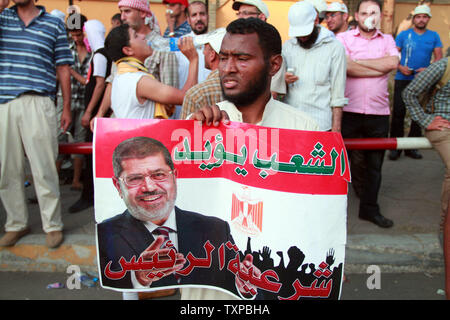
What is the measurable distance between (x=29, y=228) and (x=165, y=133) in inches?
105

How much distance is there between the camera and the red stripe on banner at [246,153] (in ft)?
6.06

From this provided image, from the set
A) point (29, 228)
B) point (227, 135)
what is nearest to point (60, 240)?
point (29, 228)

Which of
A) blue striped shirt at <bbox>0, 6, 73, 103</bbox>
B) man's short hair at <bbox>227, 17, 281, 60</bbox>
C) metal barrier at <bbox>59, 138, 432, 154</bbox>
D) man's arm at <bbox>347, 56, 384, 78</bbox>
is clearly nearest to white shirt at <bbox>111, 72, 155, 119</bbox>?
metal barrier at <bbox>59, 138, 432, 154</bbox>

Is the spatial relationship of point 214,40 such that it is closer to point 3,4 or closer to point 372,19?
point 3,4

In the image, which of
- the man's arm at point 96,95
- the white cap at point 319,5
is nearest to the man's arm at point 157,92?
the man's arm at point 96,95

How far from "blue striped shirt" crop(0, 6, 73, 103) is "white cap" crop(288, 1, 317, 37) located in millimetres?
2066

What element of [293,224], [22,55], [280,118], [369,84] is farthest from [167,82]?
[293,224]

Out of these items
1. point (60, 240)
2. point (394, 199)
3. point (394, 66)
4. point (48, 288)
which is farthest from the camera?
point (394, 199)

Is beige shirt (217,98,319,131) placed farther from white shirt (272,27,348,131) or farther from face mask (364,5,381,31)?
face mask (364,5,381,31)

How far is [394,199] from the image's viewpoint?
201 inches

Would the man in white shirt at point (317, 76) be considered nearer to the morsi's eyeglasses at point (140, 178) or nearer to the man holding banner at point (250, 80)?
the man holding banner at point (250, 80)

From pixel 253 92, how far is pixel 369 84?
2.66 m

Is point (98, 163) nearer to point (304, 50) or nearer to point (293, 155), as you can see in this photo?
point (293, 155)

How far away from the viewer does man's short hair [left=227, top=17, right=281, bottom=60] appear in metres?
1.95
